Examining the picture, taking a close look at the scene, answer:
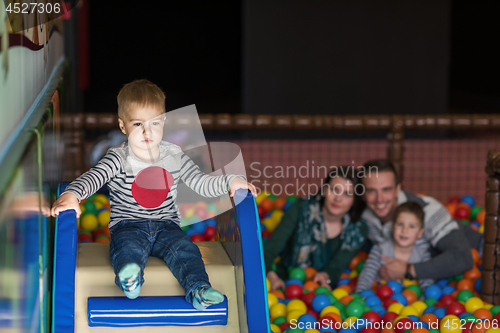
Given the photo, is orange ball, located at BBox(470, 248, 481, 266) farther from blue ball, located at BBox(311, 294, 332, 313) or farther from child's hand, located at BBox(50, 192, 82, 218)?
child's hand, located at BBox(50, 192, 82, 218)

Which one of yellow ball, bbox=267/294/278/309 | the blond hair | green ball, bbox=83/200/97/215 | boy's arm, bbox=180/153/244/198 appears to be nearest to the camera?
the blond hair

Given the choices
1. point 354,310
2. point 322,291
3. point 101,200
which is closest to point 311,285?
point 322,291

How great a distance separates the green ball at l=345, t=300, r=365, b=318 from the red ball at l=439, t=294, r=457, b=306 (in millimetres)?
387

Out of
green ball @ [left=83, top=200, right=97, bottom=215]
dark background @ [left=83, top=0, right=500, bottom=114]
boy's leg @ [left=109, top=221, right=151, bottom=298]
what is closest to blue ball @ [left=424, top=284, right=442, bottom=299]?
boy's leg @ [left=109, top=221, right=151, bottom=298]

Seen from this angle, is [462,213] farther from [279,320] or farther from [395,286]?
[279,320]

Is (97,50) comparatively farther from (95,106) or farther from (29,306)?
(29,306)

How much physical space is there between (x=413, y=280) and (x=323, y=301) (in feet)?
1.76

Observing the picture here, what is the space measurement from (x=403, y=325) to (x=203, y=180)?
2.88 ft

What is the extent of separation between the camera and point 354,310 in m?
1.99

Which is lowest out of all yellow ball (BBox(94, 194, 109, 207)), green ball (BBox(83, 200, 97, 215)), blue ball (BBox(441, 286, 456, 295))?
blue ball (BBox(441, 286, 456, 295))

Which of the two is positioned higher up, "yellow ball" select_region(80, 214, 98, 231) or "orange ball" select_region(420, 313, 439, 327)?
"yellow ball" select_region(80, 214, 98, 231)

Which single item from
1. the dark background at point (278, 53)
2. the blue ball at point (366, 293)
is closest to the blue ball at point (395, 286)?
the blue ball at point (366, 293)

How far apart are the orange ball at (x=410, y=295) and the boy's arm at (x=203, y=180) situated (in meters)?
1.09

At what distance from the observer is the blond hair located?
1383mm
